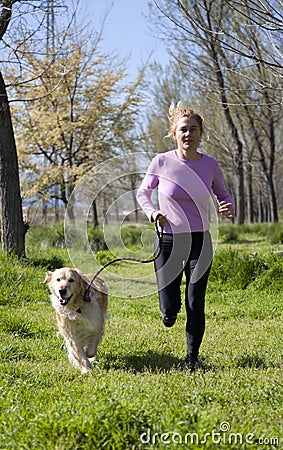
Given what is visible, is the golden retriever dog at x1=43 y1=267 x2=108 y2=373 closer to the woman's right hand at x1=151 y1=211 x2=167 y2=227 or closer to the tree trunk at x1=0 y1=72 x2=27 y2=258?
the woman's right hand at x1=151 y1=211 x2=167 y2=227

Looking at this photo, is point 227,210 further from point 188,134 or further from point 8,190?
point 8,190

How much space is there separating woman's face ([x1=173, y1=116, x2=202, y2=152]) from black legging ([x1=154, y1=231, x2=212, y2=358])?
28.9 inches

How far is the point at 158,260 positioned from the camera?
185 inches

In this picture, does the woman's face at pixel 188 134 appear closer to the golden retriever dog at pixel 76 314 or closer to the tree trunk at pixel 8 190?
the golden retriever dog at pixel 76 314

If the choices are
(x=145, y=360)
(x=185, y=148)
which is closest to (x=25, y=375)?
(x=145, y=360)

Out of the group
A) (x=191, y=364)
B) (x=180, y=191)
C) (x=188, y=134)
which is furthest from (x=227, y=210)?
(x=191, y=364)

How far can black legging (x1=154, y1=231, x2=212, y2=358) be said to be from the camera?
15.0 ft

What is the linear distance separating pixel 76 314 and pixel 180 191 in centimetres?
141

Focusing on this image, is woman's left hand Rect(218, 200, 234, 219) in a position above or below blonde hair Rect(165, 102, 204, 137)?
below

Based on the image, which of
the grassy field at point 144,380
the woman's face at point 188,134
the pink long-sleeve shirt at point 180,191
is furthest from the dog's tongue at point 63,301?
the woman's face at point 188,134

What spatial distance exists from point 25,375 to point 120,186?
10.4 ft

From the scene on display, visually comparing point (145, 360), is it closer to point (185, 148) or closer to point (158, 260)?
point (158, 260)

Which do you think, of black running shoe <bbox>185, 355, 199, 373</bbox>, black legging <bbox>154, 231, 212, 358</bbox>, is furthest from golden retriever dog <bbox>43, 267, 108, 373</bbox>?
black running shoe <bbox>185, 355, 199, 373</bbox>

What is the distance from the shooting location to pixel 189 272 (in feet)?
15.2
